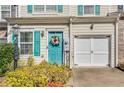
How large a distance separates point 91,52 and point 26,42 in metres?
4.49

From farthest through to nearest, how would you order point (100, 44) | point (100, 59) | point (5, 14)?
point (5, 14), point (100, 44), point (100, 59)

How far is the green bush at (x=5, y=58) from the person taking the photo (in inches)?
697

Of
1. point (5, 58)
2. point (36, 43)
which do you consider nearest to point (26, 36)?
point (36, 43)

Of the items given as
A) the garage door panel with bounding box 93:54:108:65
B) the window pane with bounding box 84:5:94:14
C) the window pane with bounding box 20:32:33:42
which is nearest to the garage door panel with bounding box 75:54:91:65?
the garage door panel with bounding box 93:54:108:65

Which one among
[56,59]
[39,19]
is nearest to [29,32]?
[39,19]

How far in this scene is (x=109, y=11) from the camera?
2188 centimetres

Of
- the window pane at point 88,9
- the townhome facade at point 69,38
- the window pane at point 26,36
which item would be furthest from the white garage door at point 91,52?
the window pane at point 26,36

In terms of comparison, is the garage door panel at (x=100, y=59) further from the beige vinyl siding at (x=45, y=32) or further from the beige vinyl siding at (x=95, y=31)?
the beige vinyl siding at (x=45, y=32)

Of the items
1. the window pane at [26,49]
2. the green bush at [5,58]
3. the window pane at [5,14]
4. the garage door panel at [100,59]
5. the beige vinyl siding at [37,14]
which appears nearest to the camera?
the green bush at [5,58]

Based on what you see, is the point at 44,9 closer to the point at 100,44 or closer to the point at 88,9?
the point at 88,9

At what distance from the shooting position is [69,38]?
20531mm

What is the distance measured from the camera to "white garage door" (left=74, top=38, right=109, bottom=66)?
21.0 meters

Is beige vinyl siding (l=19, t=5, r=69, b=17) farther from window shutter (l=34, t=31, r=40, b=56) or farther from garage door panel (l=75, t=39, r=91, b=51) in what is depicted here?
garage door panel (l=75, t=39, r=91, b=51)

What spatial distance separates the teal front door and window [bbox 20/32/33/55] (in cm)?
129
